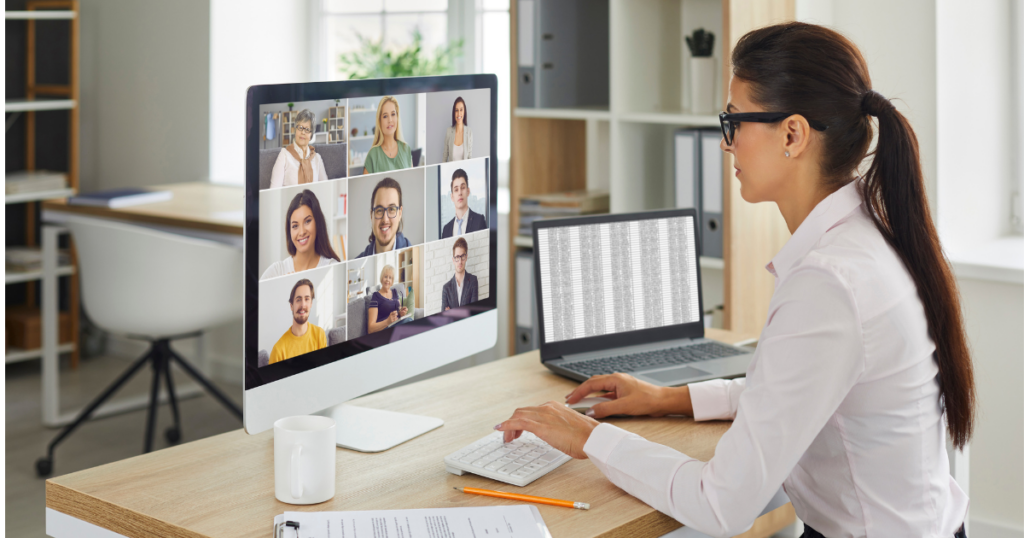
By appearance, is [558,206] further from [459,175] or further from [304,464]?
[304,464]

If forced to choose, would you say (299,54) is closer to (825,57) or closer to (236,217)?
(236,217)

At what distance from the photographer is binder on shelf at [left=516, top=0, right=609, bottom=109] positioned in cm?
278

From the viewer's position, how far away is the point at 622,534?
112cm

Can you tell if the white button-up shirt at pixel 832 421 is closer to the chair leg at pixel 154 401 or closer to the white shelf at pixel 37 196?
the chair leg at pixel 154 401

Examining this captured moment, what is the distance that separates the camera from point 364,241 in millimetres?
1360

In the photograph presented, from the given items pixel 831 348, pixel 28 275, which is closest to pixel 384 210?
pixel 831 348

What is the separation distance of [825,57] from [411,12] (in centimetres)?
330

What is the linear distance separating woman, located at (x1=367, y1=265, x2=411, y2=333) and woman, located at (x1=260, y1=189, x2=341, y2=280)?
0.39ft

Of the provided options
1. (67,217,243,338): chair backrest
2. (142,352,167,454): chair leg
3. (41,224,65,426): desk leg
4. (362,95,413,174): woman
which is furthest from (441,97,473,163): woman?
(41,224,65,426): desk leg

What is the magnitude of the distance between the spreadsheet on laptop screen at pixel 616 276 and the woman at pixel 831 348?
0.43 m

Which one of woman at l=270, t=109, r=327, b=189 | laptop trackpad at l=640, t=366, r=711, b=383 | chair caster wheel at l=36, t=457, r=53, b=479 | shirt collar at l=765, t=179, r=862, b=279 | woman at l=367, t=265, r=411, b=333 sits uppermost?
woman at l=270, t=109, r=327, b=189

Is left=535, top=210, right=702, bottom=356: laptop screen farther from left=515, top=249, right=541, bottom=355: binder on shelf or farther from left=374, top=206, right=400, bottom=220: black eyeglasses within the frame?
left=515, top=249, right=541, bottom=355: binder on shelf

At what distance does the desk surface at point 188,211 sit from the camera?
10.5ft

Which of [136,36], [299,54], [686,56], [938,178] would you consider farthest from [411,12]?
[938,178]
